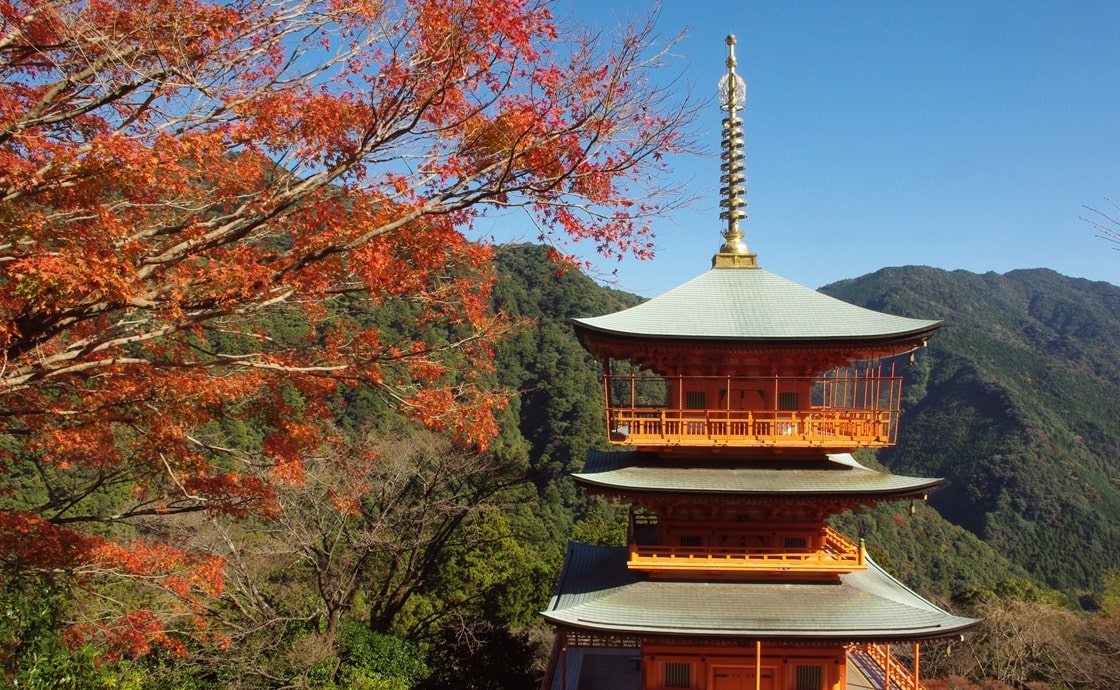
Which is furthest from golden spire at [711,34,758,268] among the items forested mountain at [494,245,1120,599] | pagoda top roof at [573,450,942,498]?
forested mountain at [494,245,1120,599]

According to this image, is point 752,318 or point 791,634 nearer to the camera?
point 791,634

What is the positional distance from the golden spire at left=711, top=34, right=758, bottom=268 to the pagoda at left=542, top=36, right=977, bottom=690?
4.18ft

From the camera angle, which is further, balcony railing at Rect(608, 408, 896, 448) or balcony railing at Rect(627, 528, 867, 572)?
balcony railing at Rect(608, 408, 896, 448)

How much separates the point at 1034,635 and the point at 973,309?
10071 centimetres

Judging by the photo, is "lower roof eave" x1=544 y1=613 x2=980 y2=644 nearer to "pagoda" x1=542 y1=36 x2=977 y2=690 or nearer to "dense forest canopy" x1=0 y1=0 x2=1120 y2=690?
"pagoda" x1=542 y1=36 x2=977 y2=690

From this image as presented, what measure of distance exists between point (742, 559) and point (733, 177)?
271 inches

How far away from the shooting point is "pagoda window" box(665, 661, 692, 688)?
11.1 metres

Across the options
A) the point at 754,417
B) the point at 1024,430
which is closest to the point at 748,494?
the point at 754,417

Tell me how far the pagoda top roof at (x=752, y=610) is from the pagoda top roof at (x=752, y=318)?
3.88m

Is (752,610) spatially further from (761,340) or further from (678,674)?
(761,340)

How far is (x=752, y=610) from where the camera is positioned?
10453mm

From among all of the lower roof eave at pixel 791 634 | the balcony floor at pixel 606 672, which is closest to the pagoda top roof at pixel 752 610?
the lower roof eave at pixel 791 634

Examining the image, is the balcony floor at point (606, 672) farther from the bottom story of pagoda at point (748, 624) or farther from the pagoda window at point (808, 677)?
the pagoda window at point (808, 677)

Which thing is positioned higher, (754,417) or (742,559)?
(754,417)
